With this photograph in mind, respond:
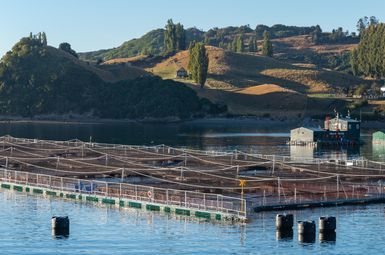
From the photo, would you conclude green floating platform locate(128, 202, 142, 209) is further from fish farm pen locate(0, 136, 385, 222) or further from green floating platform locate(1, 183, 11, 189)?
green floating platform locate(1, 183, 11, 189)

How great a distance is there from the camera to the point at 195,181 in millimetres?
98500

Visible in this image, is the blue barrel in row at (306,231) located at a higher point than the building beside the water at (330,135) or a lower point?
lower

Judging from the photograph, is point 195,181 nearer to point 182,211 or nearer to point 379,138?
point 182,211

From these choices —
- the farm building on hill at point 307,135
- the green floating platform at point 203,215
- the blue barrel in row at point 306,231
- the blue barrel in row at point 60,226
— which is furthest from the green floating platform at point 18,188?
the farm building on hill at point 307,135

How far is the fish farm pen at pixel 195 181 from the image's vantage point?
81.0 metres

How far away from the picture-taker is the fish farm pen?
81.0 metres

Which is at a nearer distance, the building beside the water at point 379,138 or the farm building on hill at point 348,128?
the building beside the water at point 379,138

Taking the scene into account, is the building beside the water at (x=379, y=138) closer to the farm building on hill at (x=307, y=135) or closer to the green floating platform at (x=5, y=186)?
the farm building on hill at (x=307, y=135)

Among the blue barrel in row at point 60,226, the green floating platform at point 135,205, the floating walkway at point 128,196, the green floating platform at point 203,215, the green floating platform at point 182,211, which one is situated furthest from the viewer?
the green floating platform at point 135,205

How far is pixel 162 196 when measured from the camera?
84188 millimetres

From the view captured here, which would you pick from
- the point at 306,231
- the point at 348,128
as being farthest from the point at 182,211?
the point at 348,128

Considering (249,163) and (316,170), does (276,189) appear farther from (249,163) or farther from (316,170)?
(249,163)

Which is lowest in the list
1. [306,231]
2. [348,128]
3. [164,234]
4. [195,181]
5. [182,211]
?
[164,234]

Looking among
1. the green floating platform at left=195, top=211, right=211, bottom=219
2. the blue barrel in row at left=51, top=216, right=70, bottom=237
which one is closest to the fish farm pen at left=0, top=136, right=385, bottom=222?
the green floating platform at left=195, top=211, right=211, bottom=219
